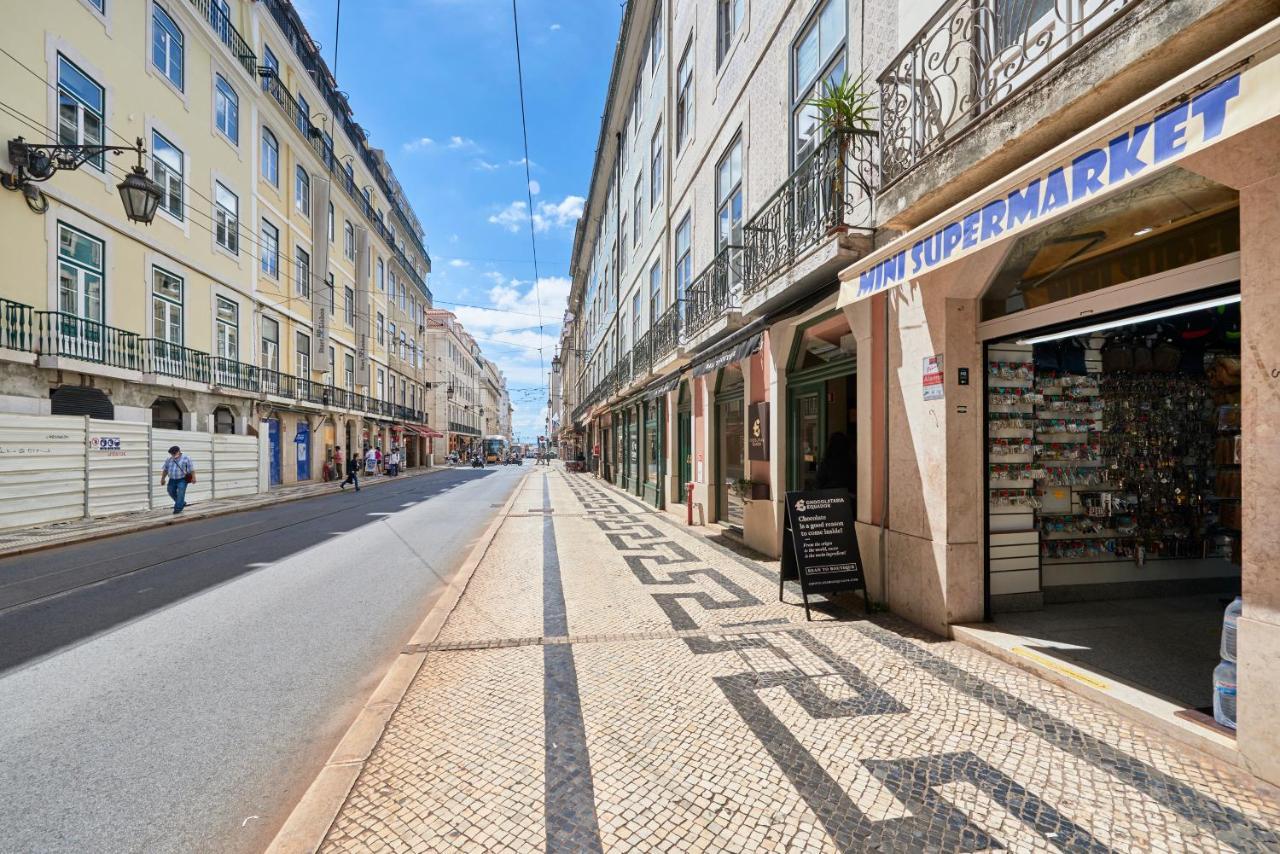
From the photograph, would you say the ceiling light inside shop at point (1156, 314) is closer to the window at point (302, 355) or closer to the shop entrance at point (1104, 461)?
the shop entrance at point (1104, 461)

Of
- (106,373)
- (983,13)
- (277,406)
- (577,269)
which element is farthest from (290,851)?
(577,269)

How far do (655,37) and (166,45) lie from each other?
49.6 ft

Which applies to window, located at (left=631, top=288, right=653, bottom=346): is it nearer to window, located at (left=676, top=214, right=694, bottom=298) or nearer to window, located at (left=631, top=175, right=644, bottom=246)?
window, located at (left=631, top=175, right=644, bottom=246)

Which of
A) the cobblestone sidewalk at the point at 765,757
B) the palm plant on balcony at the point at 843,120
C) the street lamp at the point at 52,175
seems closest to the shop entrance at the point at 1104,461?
the cobblestone sidewalk at the point at 765,757

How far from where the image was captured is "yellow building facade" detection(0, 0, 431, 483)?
12531 millimetres

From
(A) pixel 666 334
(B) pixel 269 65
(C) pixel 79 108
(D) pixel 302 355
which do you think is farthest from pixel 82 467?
(B) pixel 269 65

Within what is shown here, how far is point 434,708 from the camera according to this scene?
135 inches

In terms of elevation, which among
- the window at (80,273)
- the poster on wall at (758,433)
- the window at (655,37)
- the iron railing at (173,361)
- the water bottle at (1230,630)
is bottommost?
the water bottle at (1230,630)

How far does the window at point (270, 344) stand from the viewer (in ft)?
74.5

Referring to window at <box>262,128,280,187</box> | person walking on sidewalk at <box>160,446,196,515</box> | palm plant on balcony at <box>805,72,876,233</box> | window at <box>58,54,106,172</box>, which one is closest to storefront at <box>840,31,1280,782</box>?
palm plant on balcony at <box>805,72,876,233</box>

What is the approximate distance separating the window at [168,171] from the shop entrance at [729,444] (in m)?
17.8

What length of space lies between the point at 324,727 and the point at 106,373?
16013mm

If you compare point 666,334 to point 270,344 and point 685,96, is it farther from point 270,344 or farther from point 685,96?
point 270,344

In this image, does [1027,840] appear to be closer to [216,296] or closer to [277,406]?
[216,296]
